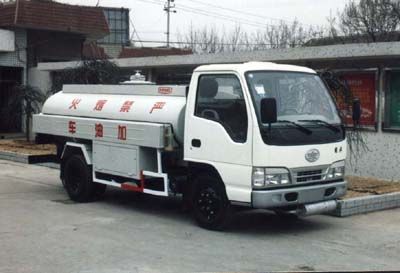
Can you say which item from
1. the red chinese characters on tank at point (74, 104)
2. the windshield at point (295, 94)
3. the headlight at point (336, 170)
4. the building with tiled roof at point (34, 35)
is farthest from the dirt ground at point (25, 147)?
the headlight at point (336, 170)

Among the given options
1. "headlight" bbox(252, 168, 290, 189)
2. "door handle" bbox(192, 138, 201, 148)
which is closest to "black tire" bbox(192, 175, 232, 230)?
"door handle" bbox(192, 138, 201, 148)

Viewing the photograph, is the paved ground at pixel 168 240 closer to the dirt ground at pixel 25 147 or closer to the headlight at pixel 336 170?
the headlight at pixel 336 170

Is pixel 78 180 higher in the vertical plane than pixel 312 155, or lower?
lower

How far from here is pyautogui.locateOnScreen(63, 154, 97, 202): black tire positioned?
35.3 feet

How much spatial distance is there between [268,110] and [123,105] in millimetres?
3106

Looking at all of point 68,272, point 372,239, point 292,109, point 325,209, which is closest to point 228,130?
point 292,109

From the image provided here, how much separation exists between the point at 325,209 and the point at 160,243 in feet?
7.70

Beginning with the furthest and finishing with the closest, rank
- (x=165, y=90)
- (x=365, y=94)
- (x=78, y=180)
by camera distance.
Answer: (x=365, y=94), (x=78, y=180), (x=165, y=90)

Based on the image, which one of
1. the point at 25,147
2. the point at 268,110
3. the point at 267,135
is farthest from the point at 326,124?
the point at 25,147

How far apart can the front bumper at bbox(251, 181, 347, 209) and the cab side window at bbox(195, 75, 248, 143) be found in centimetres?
78

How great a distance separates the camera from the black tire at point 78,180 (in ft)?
35.3

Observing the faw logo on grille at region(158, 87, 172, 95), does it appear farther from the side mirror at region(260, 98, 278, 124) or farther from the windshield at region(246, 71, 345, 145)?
the side mirror at region(260, 98, 278, 124)

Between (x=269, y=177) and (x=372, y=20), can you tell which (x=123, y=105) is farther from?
(x=372, y=20)

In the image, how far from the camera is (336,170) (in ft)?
29.0
